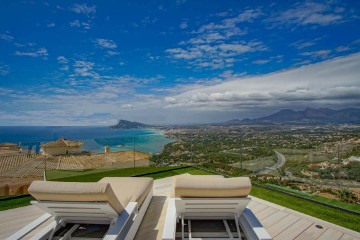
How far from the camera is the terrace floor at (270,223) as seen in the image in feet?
9.30

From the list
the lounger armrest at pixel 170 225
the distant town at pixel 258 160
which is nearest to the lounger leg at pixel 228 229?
the lounger armrest at pixel 170 225

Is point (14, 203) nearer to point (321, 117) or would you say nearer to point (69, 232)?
point (69, 232)

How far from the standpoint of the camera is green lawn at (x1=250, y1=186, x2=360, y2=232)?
3.23 metres

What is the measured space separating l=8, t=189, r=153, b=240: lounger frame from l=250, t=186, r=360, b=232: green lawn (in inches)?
113

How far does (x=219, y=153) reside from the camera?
6855 millimetres

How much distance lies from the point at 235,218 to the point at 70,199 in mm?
1715

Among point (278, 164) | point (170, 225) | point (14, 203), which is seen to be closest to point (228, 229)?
point (170, 225)

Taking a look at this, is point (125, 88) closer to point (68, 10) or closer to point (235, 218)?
point (68, 10)

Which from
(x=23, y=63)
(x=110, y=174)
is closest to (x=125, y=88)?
(x=23, y=63)

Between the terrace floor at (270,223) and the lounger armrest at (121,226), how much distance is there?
0.49 m

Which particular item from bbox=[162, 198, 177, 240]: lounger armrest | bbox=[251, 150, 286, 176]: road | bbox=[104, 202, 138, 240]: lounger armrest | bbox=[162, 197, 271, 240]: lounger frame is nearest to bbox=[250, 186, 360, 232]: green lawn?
bbox=[251, 150, 286, 176]: road

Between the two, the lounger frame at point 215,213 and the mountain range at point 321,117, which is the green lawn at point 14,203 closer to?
the lounger frame at point 215,213

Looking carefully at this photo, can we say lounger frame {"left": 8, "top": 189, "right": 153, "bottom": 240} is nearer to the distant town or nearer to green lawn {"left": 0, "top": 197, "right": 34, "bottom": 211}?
green lawn {"left": 0, "top": 197, "right": 34, "bottom": 211}

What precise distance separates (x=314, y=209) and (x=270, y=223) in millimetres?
1058
